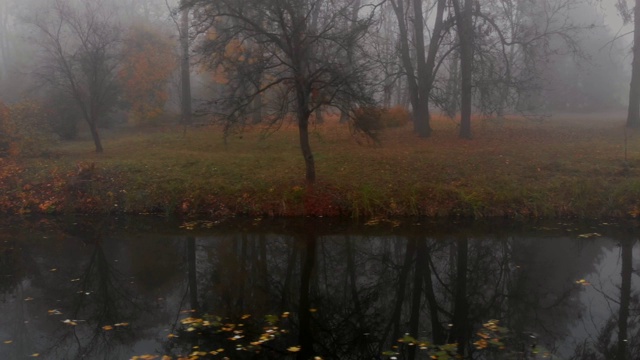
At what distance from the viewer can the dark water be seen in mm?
7324

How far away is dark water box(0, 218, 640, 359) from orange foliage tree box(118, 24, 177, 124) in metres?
17.6

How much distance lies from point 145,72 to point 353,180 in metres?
19.5

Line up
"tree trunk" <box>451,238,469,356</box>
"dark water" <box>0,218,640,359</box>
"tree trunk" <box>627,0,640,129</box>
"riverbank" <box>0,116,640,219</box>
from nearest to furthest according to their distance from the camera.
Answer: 1. "dark water" <box>0,218,640,359</box>
2. "tree trunk" <box>451,238,469,356</box>
3. "riverbank" <box>0,116,640,219</box>
4. "tree trunk" <box>627,0,640,129</box>

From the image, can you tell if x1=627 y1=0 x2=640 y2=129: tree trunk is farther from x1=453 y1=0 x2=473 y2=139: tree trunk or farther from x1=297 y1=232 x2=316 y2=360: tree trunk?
x1=297 y1=232 x2=316 y2=360: tree trunk

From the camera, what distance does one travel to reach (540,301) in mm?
9055

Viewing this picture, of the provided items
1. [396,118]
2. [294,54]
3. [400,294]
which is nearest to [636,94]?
[396,118]

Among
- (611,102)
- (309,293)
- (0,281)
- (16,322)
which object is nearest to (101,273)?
(0,281)

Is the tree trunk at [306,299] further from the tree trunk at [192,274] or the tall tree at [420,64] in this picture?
the tall tree at [420,64]

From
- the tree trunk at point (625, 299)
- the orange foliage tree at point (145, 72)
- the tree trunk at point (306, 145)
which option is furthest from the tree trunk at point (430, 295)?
the orange foliage tree at point (145, 72)

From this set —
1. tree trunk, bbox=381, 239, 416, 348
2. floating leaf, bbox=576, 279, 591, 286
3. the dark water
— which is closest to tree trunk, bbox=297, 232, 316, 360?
the dark water

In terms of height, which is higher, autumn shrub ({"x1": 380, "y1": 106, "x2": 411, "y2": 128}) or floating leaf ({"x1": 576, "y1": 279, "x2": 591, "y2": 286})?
autumn shrub ({"x1": 380, "y1": 106, "x2": 411, "y2": 128})

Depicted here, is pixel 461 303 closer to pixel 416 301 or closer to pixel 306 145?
pixel 416 301

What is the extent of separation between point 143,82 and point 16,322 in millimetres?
24937

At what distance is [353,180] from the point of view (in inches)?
664
